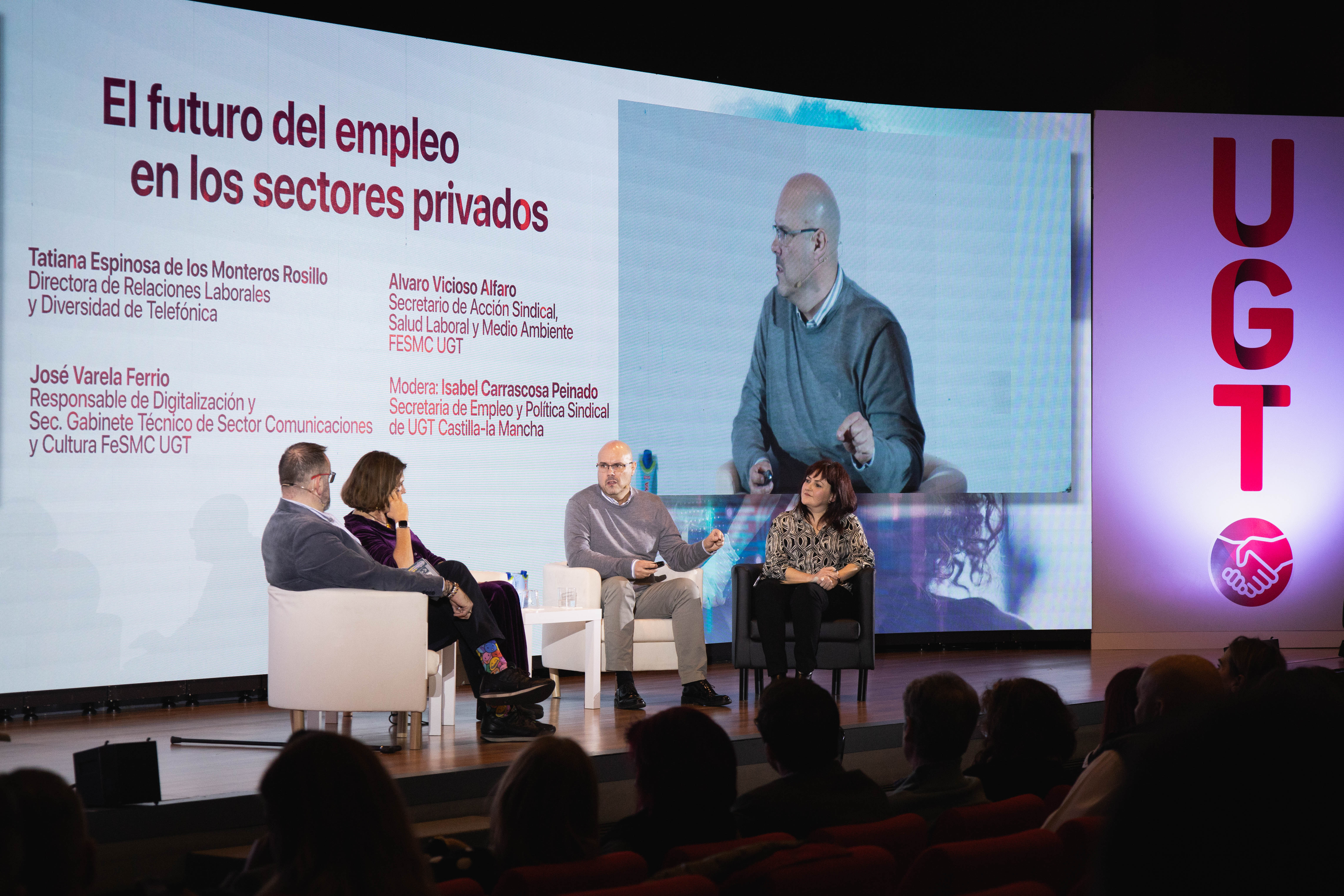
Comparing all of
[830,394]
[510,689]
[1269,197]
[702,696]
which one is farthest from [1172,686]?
[1269,197]

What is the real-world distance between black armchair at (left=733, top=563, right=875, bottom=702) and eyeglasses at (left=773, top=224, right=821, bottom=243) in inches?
98.9

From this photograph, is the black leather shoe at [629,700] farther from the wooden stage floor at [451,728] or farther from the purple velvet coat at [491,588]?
the purple velvet coat at [491,588]

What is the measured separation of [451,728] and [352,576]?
86 centimetres

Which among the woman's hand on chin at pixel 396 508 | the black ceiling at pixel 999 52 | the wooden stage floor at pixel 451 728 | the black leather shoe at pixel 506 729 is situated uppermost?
the black ceiling at pixel 999 52

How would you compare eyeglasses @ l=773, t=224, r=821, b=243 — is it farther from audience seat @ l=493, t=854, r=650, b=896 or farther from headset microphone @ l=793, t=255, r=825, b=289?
audience seat @ l=493, t=854, r=650, b=896

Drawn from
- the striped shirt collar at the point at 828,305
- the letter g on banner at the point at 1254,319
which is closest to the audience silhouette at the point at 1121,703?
the striped shirt collar at the point at 828,305

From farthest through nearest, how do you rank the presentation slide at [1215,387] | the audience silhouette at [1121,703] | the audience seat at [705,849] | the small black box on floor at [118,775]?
the presentation slide at [1215,387] < the audience silhouette at [1121,703] < the small black box on floor at [118,775] < the audience seat at [705,849]

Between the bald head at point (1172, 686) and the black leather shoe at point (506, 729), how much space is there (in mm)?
2216

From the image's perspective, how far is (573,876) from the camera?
5.72 ft

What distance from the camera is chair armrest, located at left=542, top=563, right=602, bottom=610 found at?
5.47 m

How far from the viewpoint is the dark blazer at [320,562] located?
4254mm

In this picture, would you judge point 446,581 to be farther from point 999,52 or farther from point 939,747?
point 999,52

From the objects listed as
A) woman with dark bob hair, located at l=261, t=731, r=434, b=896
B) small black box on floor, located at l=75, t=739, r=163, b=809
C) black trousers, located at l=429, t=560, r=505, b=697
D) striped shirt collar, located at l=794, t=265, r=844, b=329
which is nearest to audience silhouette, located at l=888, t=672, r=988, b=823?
woman with dark bob hair, located at l=261, t=731, r=434, b=896

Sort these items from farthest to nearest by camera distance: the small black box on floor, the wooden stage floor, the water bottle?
the water bottle, the wooden stage floor, the small black box on floor
